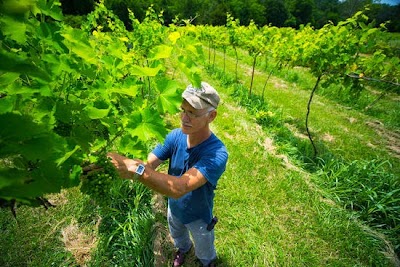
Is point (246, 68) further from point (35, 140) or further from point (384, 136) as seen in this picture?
point (35, 140)

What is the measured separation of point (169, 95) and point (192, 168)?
0.87 m

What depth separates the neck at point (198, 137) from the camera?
2.20 meters

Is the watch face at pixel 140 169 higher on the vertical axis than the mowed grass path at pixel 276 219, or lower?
higher

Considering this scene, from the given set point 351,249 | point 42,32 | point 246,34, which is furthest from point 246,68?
point 42,32

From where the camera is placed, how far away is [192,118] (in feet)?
6.63

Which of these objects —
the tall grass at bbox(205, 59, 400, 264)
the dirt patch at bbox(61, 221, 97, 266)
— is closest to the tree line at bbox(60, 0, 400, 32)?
the tall grass at bbox(205, 59, 400, 264)

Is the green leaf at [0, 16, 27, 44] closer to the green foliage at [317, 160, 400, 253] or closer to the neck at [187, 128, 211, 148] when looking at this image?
the neck at [187, 128, 211, 148]

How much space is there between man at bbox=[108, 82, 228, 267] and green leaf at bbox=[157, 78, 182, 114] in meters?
0.49

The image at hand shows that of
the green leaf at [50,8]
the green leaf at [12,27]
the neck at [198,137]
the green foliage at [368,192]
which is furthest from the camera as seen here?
the green foliage at [368,192]

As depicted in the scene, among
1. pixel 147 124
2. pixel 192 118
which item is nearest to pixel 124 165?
pixel 147 124

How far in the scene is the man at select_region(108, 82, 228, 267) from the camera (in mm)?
1719

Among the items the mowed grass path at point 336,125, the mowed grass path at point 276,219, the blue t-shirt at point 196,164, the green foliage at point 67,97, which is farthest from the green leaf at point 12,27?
the mowed grass path at point 336,125

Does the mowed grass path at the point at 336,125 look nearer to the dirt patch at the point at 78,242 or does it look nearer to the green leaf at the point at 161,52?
the dirt patch at the point at 78,242

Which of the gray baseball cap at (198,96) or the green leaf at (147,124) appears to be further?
the gray baseball cap at (198,96)
